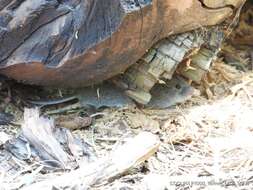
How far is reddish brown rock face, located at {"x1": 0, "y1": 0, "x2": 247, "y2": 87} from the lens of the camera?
8.45 ft

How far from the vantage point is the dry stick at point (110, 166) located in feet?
7.02

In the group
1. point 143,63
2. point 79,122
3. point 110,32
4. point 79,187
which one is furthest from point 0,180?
point 143,63

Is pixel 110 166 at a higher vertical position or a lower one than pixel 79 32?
→ lower

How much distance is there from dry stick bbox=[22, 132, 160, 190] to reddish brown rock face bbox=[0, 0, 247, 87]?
18.1 inches

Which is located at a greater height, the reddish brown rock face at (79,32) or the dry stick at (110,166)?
the reddish brown rock face at (79,32)

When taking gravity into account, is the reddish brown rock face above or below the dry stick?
above

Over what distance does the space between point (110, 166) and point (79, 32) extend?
26.6 inches

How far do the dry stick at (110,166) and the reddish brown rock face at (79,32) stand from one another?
46 centimetres

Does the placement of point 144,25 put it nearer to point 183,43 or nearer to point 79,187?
point 183,43

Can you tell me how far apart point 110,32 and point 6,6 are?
19.3 inches

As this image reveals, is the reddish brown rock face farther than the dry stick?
Yes

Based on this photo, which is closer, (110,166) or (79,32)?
(110,166)

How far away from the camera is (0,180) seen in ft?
7.45

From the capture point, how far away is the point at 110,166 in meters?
2.23
